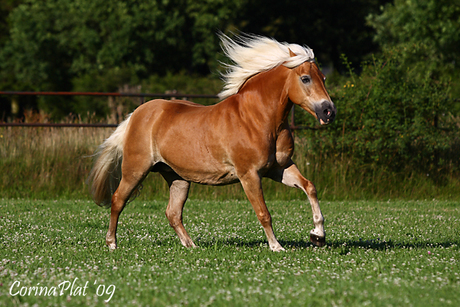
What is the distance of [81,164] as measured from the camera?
14.3m

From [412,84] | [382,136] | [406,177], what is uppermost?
[412,84]

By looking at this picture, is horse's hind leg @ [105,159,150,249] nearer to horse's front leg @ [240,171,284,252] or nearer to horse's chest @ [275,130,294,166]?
horse's front leg @ [240,171,284,252]

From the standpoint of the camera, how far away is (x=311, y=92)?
675cm

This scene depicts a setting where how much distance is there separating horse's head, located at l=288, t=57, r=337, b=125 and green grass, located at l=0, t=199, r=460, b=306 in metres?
1.65

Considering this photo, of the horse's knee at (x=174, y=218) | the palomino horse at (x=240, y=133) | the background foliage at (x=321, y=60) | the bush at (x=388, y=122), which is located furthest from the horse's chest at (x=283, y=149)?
the bush at (x=388, y=122)

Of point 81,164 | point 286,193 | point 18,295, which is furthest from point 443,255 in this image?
point 81,164

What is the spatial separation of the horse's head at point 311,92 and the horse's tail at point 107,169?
2.65m

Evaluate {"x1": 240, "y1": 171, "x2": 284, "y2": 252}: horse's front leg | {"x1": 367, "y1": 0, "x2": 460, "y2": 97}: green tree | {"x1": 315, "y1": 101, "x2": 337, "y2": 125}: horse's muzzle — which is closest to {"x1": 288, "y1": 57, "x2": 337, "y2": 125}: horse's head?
{"x1": 315, "y1": 101, "x2": 337, "y2": 125}: horse's muzzle

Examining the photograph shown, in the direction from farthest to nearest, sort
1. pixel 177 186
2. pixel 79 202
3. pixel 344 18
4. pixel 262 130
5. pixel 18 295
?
1. pixel 344 18
2. pixel 79 202
3. pixel 177 186
4. pixel 262 130
5. pixel 18 295

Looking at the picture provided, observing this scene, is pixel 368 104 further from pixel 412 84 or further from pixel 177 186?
pixel 177 186

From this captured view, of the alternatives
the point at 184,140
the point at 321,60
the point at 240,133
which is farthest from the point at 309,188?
the point at 321,60

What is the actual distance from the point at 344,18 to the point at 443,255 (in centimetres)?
4680

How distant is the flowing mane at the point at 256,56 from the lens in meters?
7.02

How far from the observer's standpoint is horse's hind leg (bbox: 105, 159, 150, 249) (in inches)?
305
